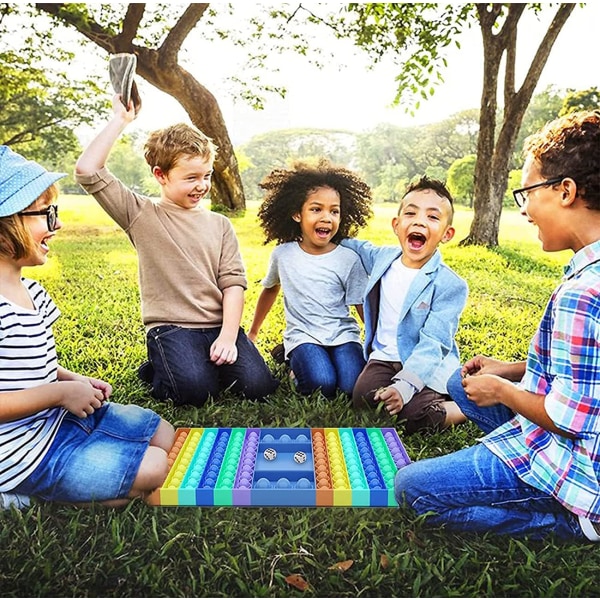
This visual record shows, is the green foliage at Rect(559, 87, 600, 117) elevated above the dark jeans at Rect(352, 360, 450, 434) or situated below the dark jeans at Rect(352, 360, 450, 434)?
above

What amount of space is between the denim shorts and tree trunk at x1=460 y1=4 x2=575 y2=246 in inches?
81.5

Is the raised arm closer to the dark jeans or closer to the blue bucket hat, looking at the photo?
the blue bucket hat

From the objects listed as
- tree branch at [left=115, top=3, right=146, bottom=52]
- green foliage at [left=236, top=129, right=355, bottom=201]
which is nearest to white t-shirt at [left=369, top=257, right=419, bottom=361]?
green foliage at [left=236, top=129, right=355, bottom=201]

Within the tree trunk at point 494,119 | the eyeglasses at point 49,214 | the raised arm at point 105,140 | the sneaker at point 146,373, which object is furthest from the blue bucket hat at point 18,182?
the tree trunk at point 494,119

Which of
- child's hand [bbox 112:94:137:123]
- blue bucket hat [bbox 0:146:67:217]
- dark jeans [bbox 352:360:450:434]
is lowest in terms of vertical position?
dark jeans [bbox 352:360:450:434]

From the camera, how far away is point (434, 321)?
2043 mm

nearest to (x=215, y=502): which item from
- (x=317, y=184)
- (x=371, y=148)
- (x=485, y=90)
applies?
(x=317, y=184)

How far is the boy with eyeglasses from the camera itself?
122 cm

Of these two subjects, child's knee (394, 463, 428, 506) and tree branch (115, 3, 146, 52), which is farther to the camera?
tree branch (115, 3, 146, 52)

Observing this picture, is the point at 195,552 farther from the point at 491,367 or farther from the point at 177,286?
the point at 177,286

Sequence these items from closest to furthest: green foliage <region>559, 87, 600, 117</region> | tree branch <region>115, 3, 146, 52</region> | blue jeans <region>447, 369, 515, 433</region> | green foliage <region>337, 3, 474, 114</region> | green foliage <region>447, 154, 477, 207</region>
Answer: blue jeans <region>447, 369, 515, 433</region>, green foliage <region>337, 3, 474, 114</region>, tree branch <region>115, 3, 146, 52</region>, green foliage <region>559, 87, 600, 117</region>, green foliage <region>447, 154, 477, 207</region>

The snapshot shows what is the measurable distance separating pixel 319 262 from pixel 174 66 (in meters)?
0.90

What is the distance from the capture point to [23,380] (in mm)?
1448

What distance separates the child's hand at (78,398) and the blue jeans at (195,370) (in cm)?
58
